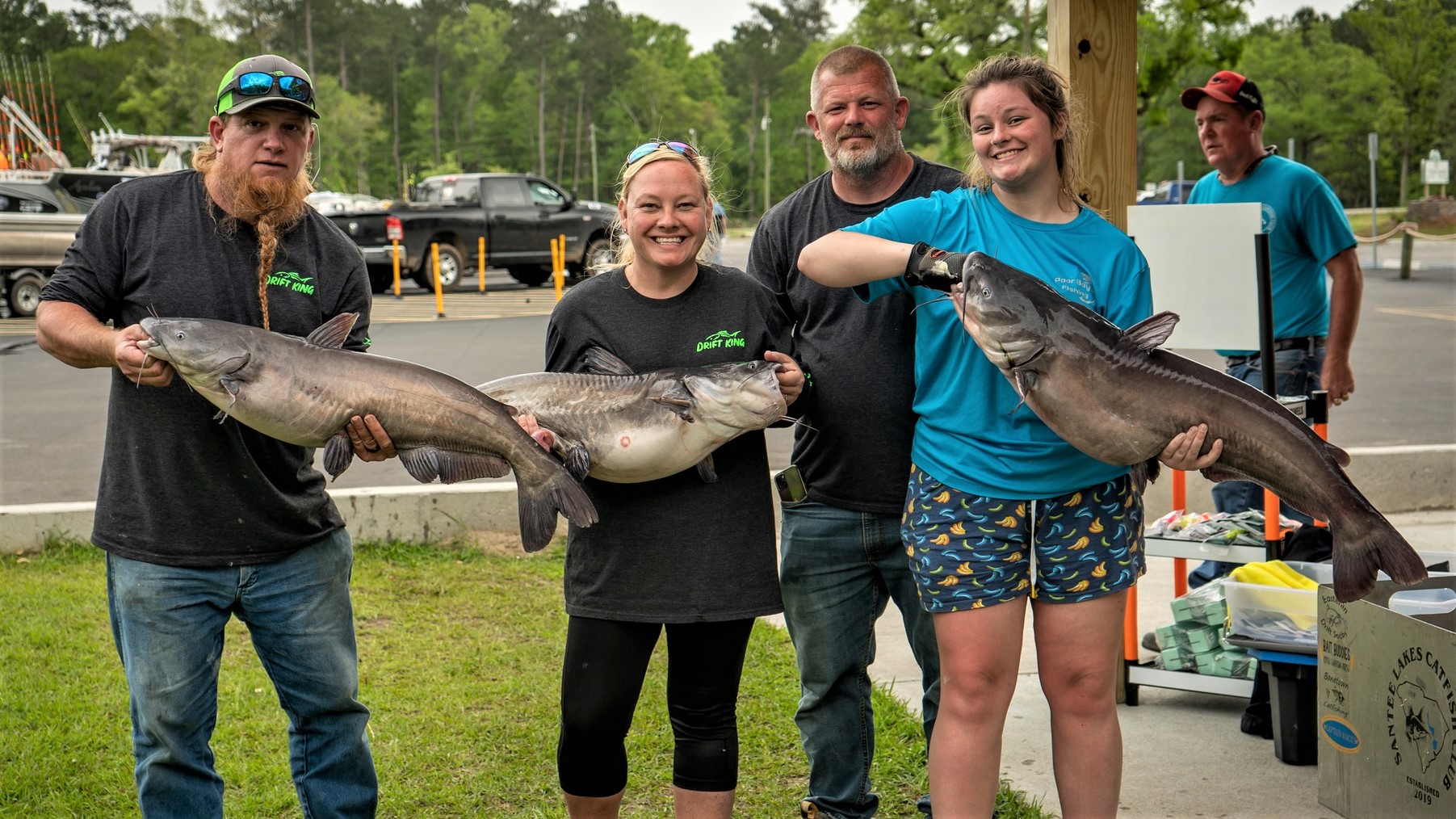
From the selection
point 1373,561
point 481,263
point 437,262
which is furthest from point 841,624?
point 481,263

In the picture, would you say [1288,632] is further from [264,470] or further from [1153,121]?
[1153,121]

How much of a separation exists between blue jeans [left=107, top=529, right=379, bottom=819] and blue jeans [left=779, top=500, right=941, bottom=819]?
1272 mm

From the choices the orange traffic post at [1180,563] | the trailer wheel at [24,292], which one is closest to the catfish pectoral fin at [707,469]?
the orange traffic post at [1180,563]

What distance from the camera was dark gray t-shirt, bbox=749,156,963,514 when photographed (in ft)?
11.5

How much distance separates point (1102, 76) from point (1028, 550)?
2300 mm

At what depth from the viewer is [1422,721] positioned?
3.38m

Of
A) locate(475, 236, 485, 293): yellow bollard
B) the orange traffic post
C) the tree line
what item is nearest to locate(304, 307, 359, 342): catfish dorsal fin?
the orange traffic post

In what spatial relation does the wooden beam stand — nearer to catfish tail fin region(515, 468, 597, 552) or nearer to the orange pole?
the orange pole

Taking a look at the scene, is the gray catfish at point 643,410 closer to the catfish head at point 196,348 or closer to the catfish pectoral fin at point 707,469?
the catfish pectoral fin at point 707,469

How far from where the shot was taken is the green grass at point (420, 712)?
13.7 ft

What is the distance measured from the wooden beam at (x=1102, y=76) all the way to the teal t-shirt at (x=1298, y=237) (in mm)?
1215

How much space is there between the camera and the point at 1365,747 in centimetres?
363

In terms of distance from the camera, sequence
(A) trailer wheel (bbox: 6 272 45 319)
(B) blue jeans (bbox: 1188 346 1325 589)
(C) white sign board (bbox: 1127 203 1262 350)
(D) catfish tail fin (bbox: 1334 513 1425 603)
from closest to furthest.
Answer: (D) catfish tail fin (bbox: 1334 513 1425 603) → (C) white sign board (bbox: 1127 203 1262 350) → (B) blue jeans (bbox: 1188 346 1325 589) → (A) trailer wheel (bbox: 6 272 45 319)

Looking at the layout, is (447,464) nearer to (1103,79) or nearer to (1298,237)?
(1103,79)
